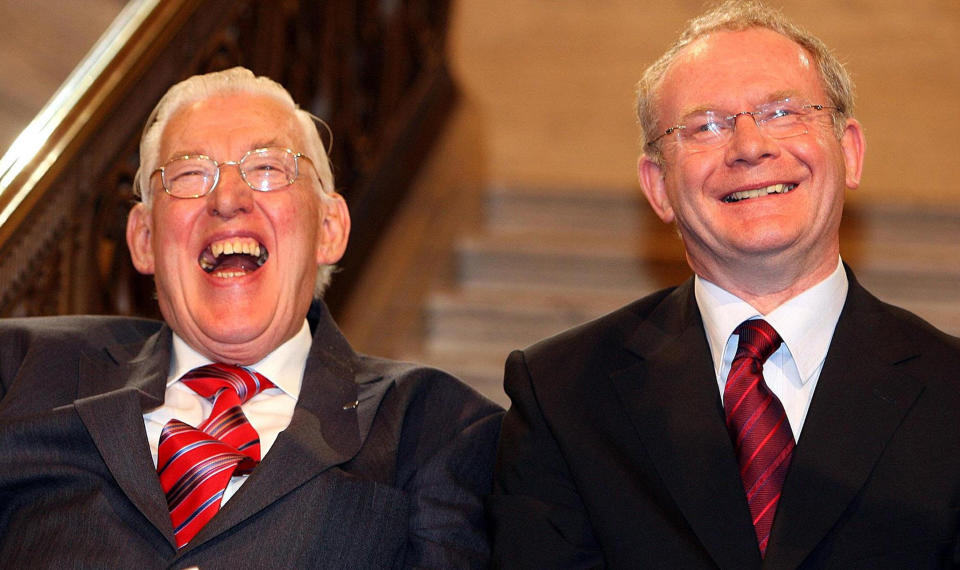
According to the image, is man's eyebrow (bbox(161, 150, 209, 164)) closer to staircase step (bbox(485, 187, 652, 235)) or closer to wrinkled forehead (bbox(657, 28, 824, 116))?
wrinkled forehead (bbox(657, 28, 824, 116))

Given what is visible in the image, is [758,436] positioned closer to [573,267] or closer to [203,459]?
[203,459]

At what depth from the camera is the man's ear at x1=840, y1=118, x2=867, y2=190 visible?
245cm

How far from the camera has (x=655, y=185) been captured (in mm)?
2566

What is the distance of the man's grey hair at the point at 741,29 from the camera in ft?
7.95

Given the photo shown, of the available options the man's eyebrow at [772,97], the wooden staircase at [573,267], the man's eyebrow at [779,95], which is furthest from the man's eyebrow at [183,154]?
the wooden staircase at [573,267]

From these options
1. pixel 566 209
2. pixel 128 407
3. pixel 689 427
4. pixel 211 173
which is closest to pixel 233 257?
pixel 211 173

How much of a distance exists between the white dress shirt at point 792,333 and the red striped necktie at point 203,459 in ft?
3.10

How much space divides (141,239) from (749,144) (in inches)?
54.0

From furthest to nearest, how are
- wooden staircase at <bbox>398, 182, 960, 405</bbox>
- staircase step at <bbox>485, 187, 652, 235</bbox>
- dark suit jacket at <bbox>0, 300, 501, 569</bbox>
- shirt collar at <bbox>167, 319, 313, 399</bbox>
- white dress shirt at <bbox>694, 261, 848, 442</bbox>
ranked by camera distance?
staircase step at <bbox>485, 187, 652, 235</bbox>, wooden staircase at <bbox>398, 182, 960, 405</bbox>, shirt collar at <bbox>167, 319, 313, 399</bbox>, white dress shirt at <bbox>694, 261, 848, 442</bbox>, dark suit jacket at <bbox>0, 300, 501, 569</bbox>

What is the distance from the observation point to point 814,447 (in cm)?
211

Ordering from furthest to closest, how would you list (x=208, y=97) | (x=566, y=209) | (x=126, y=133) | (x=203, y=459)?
(x=566, y=209) → (x=126, y=133) → (x=208, y=97) → (x=203, y=459)

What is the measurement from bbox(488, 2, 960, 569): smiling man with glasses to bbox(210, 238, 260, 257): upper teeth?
615mm

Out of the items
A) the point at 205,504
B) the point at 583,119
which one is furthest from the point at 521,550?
the point at 583,119

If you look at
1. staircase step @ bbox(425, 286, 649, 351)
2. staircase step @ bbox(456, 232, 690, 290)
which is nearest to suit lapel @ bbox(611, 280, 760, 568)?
staircase step @ bbox(425, 286, 649, 351)
